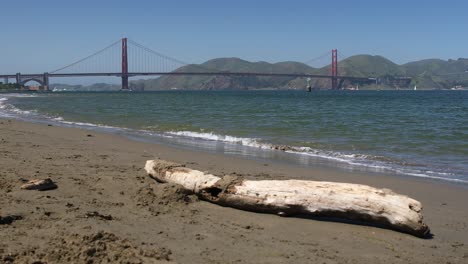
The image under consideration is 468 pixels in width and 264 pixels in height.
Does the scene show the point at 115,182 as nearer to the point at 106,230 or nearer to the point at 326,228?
the point at 106,230

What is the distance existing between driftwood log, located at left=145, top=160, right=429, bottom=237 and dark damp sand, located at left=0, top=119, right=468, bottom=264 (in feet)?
0.33

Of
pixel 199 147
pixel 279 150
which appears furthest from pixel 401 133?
pixel 199 147

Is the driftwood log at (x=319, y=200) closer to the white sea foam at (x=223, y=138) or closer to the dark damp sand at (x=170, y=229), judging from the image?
the dark damp sand at (x=170, y=229)

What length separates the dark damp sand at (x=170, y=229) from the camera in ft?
11.4

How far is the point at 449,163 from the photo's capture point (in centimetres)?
904

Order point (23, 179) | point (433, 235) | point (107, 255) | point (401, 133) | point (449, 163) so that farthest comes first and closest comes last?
point (401, 133) → point (449, 163) → point (23, 179) → point (433, 235) → point (107, 255)

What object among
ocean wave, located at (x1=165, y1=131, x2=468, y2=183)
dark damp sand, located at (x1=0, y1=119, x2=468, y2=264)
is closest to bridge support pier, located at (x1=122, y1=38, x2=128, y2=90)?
ocean wave, located at (x1=165, y1=131, x2=468, y2=183)

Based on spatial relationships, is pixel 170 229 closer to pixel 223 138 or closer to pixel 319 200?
pixel 319 200

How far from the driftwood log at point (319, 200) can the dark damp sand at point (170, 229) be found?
0.10 metres

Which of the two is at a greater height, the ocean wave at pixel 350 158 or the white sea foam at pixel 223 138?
the white sea foam at pixel 223 138

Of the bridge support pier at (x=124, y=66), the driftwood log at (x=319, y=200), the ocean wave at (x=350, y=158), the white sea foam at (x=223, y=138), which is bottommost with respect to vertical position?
the ocean wave at (x=350, y=158)

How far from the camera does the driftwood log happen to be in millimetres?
4375

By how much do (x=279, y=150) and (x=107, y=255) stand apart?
25.3ft

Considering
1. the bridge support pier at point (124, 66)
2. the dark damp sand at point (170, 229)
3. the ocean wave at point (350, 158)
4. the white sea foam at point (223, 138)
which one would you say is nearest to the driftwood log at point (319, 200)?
the dark damp sand at point (170, 229)
